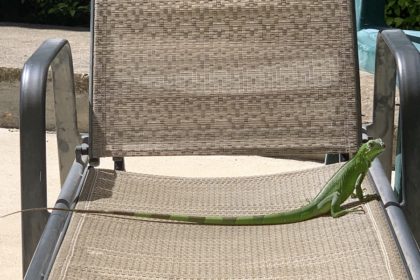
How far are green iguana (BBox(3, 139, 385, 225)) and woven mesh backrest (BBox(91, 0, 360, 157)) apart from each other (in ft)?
1.11

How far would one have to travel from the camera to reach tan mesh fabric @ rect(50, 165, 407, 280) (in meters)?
2.46

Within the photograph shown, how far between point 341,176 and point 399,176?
0.22 metres

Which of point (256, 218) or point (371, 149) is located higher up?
point (371, 149)

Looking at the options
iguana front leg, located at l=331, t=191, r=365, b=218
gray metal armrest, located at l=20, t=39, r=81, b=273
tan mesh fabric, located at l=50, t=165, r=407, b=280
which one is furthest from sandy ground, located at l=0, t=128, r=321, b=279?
iguana front leg, located at l=331, t=191, r=365, b=218

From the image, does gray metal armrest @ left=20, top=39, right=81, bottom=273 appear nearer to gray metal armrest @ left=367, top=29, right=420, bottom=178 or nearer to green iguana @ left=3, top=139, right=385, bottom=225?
green iguana @ left=3, top=139, right=385, bottom=225

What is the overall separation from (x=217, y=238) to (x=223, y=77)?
0.74 metres

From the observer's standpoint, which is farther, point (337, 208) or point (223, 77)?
point (223, 77)

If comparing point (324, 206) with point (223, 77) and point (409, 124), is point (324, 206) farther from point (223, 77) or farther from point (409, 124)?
point (223, 77)

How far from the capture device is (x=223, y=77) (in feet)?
10.9

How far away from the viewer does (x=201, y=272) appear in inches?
99.5

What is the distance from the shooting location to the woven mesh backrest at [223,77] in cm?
326

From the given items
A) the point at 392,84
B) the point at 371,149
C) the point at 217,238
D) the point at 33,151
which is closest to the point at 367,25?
the point at 392,84

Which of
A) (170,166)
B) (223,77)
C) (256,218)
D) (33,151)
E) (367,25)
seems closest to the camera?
(33,151)

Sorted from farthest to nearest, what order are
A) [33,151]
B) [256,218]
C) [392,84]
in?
1. [392,84]
2. [256,218]
3. [33,151]
